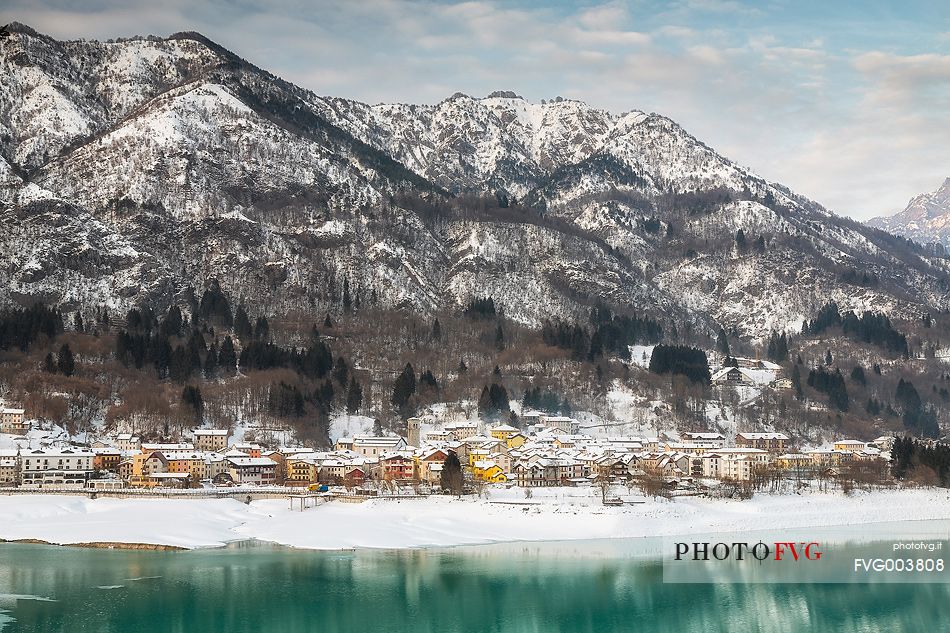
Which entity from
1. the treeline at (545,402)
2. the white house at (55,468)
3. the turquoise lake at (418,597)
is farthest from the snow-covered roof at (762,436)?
the white house at (55,468)

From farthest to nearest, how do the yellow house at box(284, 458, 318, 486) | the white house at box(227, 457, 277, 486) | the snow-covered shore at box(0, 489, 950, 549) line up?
1. the yellow house at box(284, 458, 318, 486)
2. the white house at box(227, 457, 277, 486)
3. the snow-covered shore at box(0, 489, 950, 549)

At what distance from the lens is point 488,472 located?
132 m

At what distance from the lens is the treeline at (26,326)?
166000 millimetres

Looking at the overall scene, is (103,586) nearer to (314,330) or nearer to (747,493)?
(747,493)

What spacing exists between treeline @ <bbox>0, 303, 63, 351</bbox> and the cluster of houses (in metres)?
32.7

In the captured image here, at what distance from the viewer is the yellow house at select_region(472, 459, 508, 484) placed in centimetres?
12769

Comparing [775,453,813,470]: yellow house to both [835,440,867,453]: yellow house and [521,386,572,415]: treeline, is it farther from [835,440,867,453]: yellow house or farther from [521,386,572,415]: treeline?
[521,386,572,415]: treeline

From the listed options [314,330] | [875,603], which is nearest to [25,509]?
[875,603]

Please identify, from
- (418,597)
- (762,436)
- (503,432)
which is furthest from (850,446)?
(418,597)

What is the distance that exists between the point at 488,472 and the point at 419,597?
6347cm

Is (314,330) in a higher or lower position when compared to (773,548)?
higher

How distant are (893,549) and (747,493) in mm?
24885

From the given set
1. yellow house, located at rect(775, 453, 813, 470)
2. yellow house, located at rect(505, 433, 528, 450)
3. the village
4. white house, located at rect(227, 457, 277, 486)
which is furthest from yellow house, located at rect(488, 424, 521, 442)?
yellow house, located at rect(775, 453, 813, 470)

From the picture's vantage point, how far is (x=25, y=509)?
4072 inches
